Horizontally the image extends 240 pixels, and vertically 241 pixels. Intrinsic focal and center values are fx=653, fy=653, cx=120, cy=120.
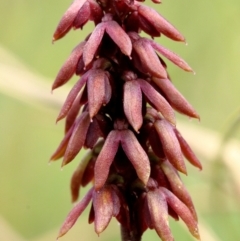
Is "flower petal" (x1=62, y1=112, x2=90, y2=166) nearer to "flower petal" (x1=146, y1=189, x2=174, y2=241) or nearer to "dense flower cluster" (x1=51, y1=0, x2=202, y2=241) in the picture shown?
"dense flower cluster" (x1=51, y1=0, x2=202, y2=241)

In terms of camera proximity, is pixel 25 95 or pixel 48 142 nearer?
pixel 25 95

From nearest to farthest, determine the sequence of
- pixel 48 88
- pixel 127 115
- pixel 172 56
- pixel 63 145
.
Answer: pixel 127 115 < pixel 172 56 < pixel 63 145 < pixel 48 88

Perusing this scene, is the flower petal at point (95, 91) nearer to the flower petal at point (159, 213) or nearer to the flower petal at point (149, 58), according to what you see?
the flower petal at point (149, 58)

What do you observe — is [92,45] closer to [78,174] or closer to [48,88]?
[78,174]

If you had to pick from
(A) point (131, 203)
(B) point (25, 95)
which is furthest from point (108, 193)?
(B) point (25, 95)

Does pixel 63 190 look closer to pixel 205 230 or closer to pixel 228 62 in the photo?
pixel 228 62

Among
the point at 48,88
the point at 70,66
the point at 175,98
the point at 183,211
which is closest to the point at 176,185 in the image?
the point at 183,211

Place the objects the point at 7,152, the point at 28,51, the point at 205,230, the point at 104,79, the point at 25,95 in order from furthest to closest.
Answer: the point at 28,51 < the point at 7,152 < the point at 25,95 < the point at 205,230 < the point at 104,79

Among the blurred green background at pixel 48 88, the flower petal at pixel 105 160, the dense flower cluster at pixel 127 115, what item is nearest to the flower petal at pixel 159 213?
the dense flower cluster at pixel 127 115
